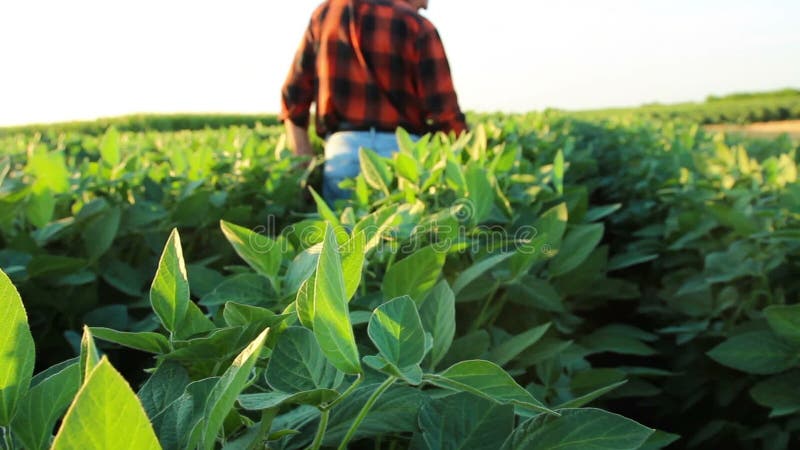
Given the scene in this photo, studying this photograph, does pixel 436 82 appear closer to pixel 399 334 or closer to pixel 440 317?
pixel 440 317

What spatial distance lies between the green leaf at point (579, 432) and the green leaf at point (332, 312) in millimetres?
196

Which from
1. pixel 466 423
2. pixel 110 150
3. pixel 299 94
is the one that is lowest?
pixel 466 423

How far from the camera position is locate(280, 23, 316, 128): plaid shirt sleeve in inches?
173

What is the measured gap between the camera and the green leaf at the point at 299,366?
634mm

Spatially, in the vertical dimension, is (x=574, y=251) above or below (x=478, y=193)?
below

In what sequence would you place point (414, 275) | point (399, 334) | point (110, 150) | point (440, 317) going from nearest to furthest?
1. point (399, 334)
2. point (440, 317)
3. point (414, 275)
4. point (110, 150)

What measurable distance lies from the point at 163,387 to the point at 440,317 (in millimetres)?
356

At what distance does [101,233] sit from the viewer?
1865 millimetres

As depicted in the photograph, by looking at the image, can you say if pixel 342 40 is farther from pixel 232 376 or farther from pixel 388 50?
pixel 232 376

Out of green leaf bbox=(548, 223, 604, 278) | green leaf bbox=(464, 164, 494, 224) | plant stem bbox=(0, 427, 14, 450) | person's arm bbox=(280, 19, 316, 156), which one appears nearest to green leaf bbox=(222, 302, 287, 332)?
plant stem bbox=(0, 427, 14, 450)

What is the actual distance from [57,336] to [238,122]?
2916 centimetres

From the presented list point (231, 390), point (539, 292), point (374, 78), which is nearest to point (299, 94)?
point (374, 78)

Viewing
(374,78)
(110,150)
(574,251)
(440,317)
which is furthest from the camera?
(374,78)

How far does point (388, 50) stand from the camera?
392 cm
